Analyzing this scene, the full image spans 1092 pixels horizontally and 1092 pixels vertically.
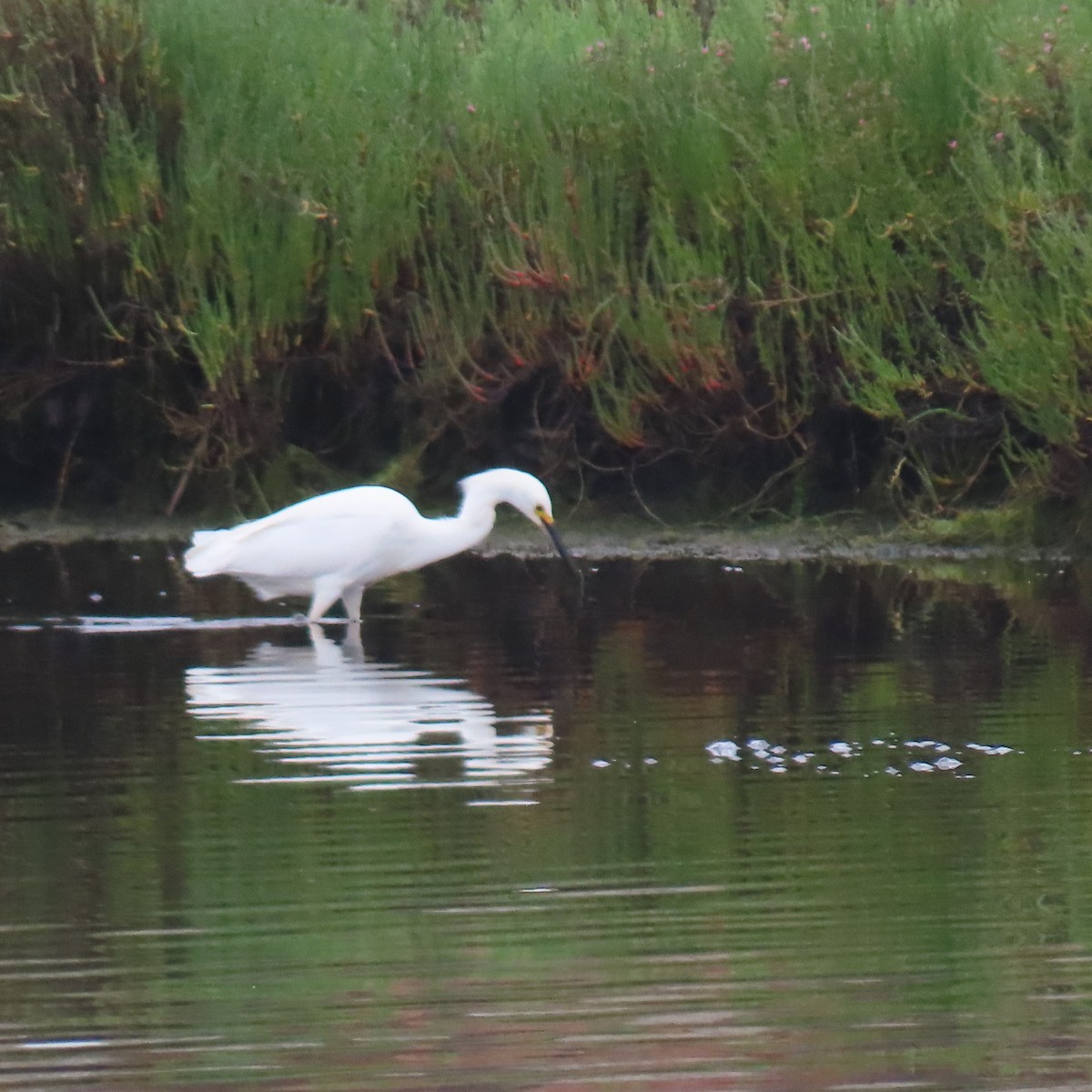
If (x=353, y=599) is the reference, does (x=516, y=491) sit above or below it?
above

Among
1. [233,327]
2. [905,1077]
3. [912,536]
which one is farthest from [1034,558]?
[905,1077]

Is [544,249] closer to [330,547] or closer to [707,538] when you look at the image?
[707,538]

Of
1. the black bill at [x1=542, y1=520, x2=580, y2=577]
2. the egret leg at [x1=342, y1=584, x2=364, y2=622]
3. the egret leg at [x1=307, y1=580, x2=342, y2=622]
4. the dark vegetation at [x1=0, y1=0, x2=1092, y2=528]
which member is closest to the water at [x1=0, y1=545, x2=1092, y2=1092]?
the egret leg at [x1=307, y1=580, x2=342, y2=622]

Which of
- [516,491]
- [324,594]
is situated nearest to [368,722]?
[324,594]

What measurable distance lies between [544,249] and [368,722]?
5074 mm

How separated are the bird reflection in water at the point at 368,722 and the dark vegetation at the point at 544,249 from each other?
12.1 ft

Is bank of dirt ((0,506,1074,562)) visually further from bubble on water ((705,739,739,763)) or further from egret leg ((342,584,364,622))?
bubble on water ((705,739,739,763))

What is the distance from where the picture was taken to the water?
4.25m

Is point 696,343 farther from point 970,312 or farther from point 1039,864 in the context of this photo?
point 1039,864

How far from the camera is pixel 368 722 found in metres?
7.62

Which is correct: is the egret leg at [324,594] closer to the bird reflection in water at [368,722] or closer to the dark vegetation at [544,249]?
the bird reflection in water at [368,722]

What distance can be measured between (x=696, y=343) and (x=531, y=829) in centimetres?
624

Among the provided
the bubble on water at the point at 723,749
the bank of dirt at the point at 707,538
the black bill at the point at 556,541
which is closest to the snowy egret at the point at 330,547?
the black bill at the point at 556,541

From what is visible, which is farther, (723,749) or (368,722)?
(368,722)
